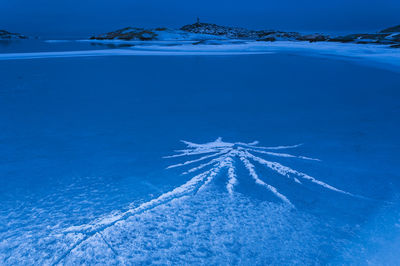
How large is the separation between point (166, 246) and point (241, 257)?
17.0 inches

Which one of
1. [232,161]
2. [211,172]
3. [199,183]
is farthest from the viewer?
[232,161]

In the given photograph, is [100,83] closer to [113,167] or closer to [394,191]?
[113,167]

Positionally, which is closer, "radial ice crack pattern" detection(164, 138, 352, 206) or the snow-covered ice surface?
the snow-covered ice surface

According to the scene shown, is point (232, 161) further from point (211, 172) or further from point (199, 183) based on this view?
point (199, 183)

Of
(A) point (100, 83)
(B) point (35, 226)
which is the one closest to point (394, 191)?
(B) point (35, 226)

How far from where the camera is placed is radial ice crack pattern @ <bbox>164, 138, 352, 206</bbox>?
2211mm

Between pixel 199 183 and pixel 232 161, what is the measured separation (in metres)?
0.53

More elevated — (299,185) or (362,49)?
(362,49)

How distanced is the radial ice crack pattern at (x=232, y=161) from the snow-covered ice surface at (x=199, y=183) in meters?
0.02

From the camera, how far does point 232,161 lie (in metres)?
2.59

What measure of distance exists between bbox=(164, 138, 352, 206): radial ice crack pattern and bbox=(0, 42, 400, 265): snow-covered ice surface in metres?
0.02

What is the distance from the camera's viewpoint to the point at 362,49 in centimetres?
1291

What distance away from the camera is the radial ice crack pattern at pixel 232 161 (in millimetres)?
2211

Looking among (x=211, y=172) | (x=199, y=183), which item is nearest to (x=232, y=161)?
(x=211, y=172)
